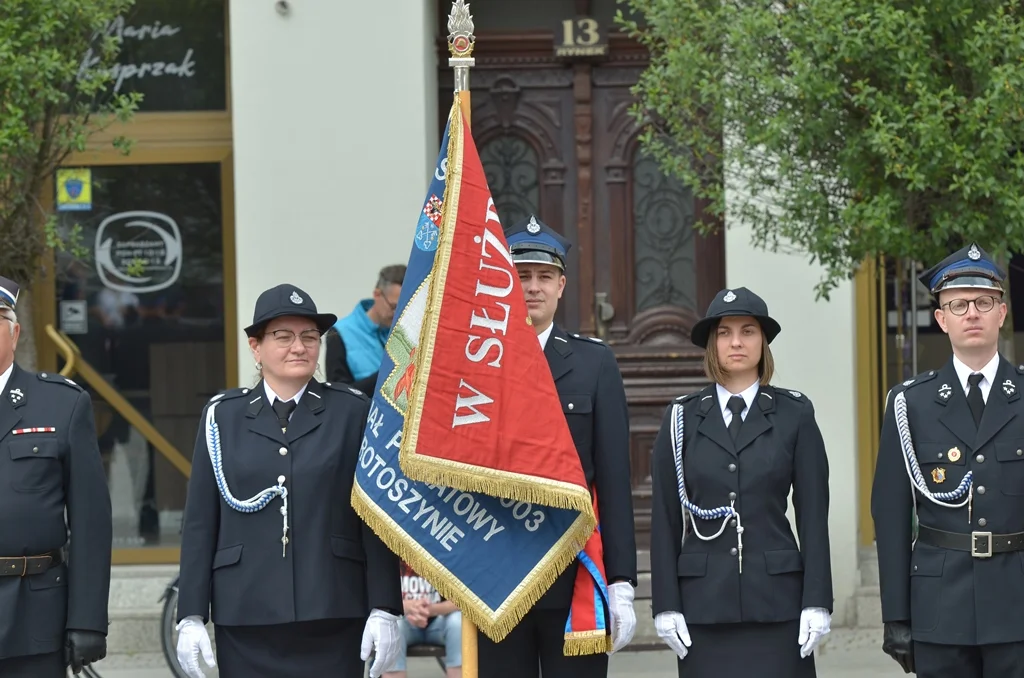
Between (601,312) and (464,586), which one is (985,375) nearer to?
(464,586)

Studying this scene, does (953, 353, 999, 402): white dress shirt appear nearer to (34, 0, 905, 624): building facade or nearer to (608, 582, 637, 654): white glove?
(608, 582, 637, 654): white glove

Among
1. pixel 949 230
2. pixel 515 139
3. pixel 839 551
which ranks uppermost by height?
pixel 515 139

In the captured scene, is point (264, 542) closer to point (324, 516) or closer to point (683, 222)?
point (324, 516)

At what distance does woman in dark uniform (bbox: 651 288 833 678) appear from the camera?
17.2 feet

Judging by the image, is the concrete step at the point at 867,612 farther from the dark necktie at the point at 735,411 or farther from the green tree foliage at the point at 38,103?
the green tree foliage at the point at 38,103

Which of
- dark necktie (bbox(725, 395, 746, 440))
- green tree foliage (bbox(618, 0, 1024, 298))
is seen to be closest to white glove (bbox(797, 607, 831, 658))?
dark necktie (bbox(725, 395, 746, 440))

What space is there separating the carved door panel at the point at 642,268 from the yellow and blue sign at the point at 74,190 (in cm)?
316

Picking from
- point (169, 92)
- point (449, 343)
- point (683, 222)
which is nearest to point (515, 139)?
point (683, 222)

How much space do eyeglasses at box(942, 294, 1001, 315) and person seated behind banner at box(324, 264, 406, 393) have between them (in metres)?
3.12

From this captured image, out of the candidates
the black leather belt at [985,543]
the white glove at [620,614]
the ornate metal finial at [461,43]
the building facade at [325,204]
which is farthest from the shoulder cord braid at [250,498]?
the building facade at [325,204]

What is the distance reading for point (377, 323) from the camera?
7.77 metres

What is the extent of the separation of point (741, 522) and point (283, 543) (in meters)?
1.52

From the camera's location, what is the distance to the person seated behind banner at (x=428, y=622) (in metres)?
7.11

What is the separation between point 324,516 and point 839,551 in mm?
4720
